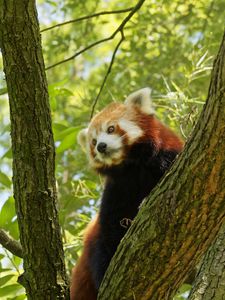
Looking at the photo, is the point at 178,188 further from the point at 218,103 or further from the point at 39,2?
the point at 39,2

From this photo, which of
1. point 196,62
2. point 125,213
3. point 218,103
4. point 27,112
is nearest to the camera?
point 218,103

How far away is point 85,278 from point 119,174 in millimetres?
640

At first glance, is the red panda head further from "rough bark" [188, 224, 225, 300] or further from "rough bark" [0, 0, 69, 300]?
"rough bark" [0, 0, 69, 300]

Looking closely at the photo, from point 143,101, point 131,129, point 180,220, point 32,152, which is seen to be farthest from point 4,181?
point 180,220

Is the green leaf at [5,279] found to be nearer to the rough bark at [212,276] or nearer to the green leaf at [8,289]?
the green leaf at [8,289]

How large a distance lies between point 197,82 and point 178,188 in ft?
12.7

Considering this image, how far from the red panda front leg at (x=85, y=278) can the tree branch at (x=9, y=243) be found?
1.56ft

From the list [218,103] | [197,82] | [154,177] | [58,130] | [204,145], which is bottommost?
[197,82]

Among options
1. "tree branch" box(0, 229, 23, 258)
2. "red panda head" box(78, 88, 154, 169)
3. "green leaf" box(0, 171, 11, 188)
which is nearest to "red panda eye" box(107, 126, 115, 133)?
"red panda head" box(78, 88, 154, 169)

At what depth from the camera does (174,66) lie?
673cm

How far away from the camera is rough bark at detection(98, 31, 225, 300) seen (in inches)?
96.0

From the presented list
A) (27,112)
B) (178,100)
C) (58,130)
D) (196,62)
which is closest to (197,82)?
(196,62)

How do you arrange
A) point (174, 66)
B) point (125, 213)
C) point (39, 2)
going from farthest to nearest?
point (39, 2) < point (174, 66) < point (125, 213)

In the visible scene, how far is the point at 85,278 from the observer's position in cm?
376
